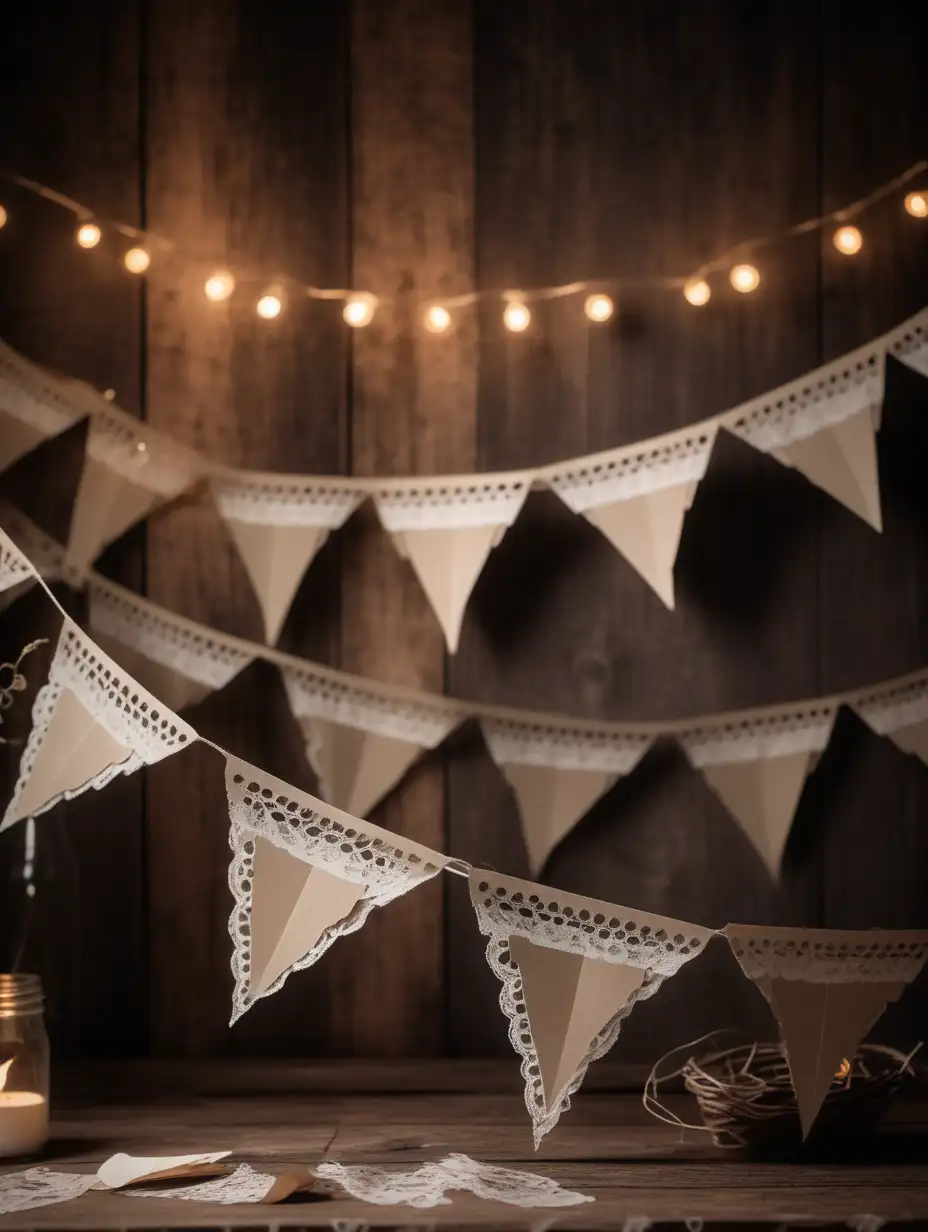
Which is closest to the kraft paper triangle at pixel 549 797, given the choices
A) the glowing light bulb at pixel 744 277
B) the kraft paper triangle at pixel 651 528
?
the kraft paper triangle at pixel 651 528

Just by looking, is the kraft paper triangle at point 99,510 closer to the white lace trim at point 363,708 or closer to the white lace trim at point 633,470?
the white lace trim at point 363,708

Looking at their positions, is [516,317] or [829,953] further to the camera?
→ [516,317]

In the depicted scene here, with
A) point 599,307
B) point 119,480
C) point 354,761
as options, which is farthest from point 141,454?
point 599,307

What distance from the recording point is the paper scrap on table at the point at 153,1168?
3.83 feet

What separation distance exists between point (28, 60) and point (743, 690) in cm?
112

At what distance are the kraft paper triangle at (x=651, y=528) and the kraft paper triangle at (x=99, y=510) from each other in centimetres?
52

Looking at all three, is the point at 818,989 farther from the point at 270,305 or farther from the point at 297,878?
the point at 270,305

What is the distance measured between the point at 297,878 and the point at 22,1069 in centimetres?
38

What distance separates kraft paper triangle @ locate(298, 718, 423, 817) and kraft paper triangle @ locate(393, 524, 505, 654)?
14cm

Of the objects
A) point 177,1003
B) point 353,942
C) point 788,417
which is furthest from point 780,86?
point 177,1003

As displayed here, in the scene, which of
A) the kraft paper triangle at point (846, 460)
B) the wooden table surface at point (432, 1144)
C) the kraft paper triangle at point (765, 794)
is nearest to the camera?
the wooden table surface at point (432, 1144)

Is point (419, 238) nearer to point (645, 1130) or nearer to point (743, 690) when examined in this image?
point (743, 690)

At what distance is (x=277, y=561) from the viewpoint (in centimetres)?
150

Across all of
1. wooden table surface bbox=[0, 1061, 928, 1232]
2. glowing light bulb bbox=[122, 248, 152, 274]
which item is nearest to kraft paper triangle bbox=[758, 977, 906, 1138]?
wooden table surface bbox=[0, 1061, 928, 1232]
